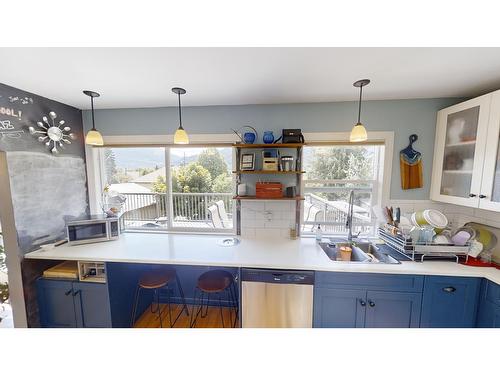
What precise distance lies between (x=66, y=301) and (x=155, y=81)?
2.09 m

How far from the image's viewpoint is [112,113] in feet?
7.49

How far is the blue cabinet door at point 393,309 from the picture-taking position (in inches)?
60.4

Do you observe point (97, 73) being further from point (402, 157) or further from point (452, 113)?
point (452, 113)

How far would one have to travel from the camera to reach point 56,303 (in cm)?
181

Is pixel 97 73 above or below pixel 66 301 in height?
above

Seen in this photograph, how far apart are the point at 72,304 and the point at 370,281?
257 cm

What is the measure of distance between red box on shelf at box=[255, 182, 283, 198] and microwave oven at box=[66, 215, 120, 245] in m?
1.55

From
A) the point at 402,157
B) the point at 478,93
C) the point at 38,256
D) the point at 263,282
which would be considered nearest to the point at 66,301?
the point at 38,256

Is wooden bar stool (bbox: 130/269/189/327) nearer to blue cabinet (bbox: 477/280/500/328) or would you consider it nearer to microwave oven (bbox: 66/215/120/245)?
microwave oven (bbox: 66/215/120/245)

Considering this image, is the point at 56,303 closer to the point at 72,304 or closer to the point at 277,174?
the point at 72,304

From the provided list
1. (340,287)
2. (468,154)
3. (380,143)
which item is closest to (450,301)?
(340,287)

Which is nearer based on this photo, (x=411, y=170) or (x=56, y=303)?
(x=56, y=303)

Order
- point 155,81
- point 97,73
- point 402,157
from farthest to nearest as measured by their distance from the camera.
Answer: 1. point 402,157
2. point 155,81
3. point 97,73

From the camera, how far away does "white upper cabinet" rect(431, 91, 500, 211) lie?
148 centimetres
